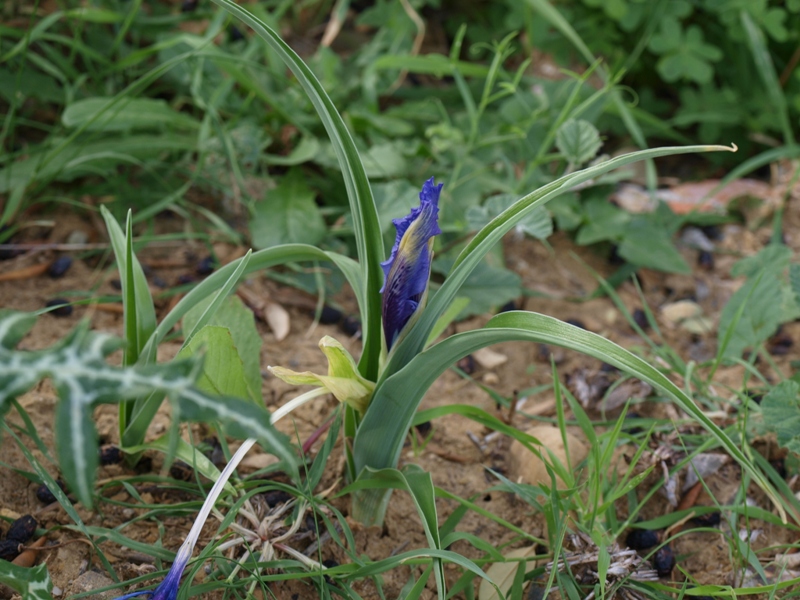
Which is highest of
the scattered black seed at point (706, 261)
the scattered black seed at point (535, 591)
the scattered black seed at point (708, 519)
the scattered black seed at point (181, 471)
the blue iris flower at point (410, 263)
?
the blue iris flower at point (410, 263)

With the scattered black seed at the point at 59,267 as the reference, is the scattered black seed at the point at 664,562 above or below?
below

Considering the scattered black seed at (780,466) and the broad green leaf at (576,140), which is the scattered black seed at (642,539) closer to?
the scattered black seed at (780,466)

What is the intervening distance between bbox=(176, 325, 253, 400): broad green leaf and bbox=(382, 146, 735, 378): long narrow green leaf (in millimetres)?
292

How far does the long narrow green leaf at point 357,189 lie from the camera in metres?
1.06

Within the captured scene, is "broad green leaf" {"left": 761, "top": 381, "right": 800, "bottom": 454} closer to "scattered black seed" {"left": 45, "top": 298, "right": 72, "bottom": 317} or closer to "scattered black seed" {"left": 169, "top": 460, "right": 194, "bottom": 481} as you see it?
"scattered black seed" {"left": 169, "top": 460, "right": 194, "bottom": 481}

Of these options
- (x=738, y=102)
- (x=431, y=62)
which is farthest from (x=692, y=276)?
(x=431, y=62)

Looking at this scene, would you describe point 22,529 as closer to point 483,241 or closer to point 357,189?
point 357,189

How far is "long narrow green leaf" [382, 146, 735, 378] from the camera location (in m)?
1.01

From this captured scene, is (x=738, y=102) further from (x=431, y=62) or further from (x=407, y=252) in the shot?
(x=407, y=252)

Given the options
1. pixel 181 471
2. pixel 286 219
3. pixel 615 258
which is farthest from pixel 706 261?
pixel 181 471

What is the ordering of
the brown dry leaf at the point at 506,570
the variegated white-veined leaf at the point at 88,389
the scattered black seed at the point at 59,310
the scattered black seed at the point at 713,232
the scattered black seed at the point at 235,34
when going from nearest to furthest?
the variegated white-veined leaf at the point at 88,389 < the brown dry leaf at the point at 506,570 < the scattered black seed at the point at 59,310 < the scattered black seed at the point at 713,232 < the scattered black seed at the point at 235,34

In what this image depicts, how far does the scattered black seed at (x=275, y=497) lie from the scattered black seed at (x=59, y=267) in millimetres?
955

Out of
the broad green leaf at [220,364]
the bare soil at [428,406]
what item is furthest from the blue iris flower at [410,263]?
the bare soil at [428,406]

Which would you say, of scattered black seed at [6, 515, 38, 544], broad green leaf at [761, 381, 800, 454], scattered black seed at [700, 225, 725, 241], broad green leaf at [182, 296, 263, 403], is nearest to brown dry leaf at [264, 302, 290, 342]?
broad green leaf at [182, 296, 263, 403]
